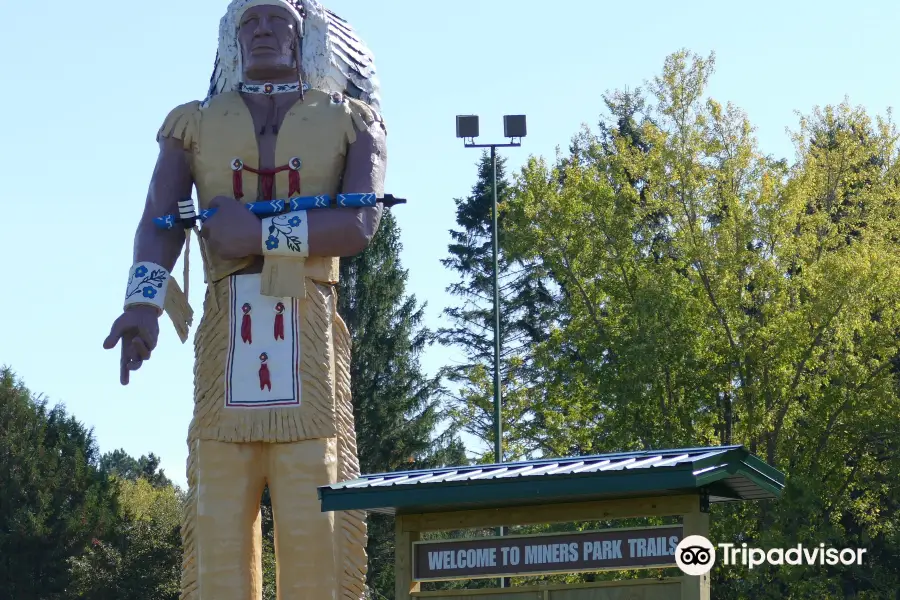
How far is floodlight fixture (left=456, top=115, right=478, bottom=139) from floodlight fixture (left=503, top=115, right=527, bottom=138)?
476 mm

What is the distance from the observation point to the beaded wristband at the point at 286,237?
1042cm

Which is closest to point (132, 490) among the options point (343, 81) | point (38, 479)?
point (38, 479)

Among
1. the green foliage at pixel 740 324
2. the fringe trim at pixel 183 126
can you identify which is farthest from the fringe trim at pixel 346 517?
the green foliage at pixel 740 324

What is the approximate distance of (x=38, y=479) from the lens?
35.1 m

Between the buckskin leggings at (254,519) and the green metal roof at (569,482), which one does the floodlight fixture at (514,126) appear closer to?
the buckskin leggings at (254,519)

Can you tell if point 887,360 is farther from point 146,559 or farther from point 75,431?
point 75,431

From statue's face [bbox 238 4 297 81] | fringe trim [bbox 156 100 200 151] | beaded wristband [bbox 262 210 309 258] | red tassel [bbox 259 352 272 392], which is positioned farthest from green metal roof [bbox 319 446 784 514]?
statue's face [bbox 238 4 297 81]

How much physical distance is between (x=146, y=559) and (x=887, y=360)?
1556 cm

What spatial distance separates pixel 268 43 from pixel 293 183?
1.10 metres

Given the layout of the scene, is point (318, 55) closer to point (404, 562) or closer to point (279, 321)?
point (279, 321)

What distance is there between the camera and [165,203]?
36.2 ft

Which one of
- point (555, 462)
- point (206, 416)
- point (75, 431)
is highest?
point (75, 431)

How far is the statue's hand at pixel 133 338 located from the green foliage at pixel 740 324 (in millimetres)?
13991

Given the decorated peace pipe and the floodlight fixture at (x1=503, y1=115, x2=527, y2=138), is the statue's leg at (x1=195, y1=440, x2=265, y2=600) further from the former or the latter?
the floodlight fixture at (x1=503, y1=115, x2=527, y2=138)
